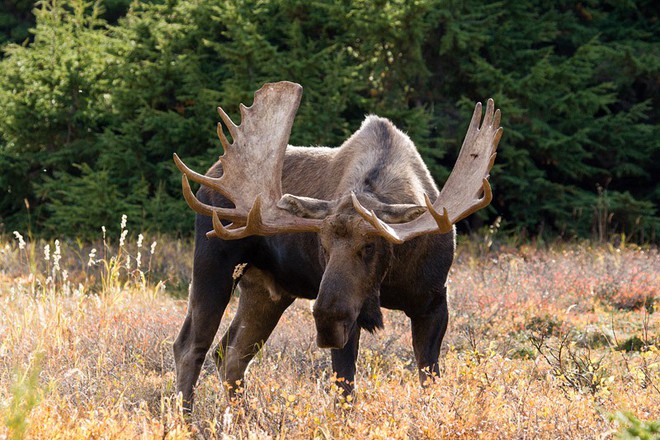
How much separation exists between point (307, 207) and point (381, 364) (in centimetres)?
202

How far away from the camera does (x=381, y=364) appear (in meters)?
6.81

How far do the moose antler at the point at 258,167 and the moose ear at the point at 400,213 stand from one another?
1.54 ft

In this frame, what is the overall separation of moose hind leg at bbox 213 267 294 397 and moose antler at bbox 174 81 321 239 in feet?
3.08

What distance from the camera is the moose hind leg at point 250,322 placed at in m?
6.57

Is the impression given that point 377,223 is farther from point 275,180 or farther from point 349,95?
point 349,95

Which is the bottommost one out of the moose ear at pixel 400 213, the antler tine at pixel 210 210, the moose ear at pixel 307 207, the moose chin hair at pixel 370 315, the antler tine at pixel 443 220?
the moose chin hair at pixel 370 315

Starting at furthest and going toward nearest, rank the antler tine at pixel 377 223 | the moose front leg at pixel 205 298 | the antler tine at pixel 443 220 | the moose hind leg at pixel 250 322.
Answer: the moose hind leg at pixel 250 322 → the moose front leg at pixel 205 298 → the antler tine at pixel 443 220 → the antler tine at pixel 377 223

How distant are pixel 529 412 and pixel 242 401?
1.54 metres

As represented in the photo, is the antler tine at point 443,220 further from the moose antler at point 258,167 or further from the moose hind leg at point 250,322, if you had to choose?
the moose hind leg at point 250,322

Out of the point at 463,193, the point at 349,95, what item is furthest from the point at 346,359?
the point at 349,95

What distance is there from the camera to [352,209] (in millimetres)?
5082

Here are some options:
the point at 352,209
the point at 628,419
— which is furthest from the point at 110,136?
Result: the point at 628,419

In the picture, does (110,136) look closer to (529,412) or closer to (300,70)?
(300,70)

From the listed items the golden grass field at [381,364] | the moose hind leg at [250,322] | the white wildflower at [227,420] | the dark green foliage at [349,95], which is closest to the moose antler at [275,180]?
the golden grass field at [381,364]
